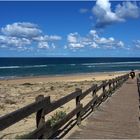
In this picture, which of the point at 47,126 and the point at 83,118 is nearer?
the point at 47,126

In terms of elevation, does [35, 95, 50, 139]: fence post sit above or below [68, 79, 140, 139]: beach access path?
above

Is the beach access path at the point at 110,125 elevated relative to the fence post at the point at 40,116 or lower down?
lower down

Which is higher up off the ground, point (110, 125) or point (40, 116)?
point (40, 116)

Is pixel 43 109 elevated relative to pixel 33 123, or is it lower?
elevated

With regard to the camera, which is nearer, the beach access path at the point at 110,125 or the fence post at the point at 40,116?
the fence post at the point at 40,116

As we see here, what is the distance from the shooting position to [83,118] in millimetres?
11391

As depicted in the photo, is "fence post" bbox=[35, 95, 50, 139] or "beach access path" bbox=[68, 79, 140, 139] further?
"beach access path" bbox=[68, 79, 140, 139]

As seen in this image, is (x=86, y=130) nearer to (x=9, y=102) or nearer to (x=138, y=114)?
(x=138, y=114)

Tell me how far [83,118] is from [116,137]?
3038 mm

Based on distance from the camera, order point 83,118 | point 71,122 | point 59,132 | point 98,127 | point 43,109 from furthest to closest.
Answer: point 83,118
point 71,122
point 98,127
point 59,132
point 43,109

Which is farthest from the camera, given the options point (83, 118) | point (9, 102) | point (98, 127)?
point (9, 102)

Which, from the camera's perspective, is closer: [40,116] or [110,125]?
[40,116]

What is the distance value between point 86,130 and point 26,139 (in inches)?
133

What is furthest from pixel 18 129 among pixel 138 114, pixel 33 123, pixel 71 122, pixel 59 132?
pixel 138 114
